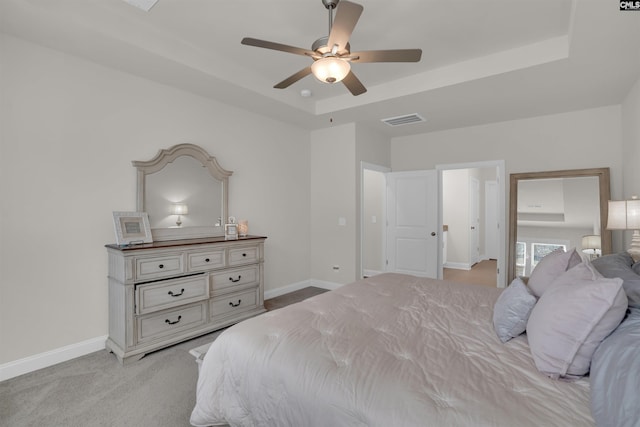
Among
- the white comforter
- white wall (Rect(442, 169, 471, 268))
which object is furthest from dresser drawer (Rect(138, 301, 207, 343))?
white wall (Rect(442, 169, 471, 268))

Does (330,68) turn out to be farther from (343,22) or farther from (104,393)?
(104,393)

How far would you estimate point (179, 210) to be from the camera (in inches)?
134

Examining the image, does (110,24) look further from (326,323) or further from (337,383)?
(337,383)

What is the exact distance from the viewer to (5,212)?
2.41 m

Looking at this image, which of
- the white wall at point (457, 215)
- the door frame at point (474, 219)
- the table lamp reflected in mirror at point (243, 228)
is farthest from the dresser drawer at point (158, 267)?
the door frame at point (474, 219)

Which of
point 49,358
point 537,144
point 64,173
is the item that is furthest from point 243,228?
point 537,144

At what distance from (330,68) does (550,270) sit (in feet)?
5.92

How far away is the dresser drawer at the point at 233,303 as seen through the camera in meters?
3.26

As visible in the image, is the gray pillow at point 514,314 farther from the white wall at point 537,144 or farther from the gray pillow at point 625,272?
the white wall at point 537,144

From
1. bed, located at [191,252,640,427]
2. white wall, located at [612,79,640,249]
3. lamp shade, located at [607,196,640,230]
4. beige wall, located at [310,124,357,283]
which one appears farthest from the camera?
beige wall, located at [310,124,357,283]

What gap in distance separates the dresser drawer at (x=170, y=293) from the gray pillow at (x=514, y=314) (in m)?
2.55

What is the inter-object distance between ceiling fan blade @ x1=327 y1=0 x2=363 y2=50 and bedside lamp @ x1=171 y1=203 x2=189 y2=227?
90.4 inches

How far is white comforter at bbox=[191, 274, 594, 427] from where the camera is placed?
104cm

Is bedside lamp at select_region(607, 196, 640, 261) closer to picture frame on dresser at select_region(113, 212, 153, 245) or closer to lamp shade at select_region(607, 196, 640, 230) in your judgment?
lamp shade at select_region(607, 196, 640, 230)
